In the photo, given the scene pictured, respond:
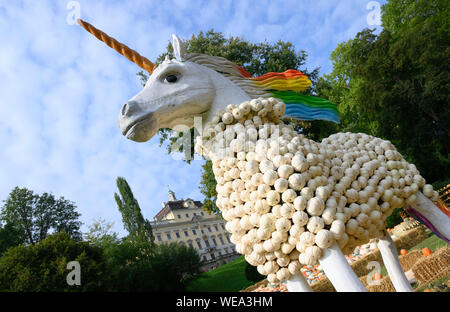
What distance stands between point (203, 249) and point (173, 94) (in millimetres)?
48336

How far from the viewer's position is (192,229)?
48.4 meters

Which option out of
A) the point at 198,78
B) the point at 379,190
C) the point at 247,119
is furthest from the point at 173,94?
the point at 379,190

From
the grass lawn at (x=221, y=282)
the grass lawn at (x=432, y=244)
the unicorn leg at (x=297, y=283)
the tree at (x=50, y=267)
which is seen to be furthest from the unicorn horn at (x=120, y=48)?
the grass lawn at (x=221, y=282)

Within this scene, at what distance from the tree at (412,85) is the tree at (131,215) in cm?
1902

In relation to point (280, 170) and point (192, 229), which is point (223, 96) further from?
Answer: point (192, 229)

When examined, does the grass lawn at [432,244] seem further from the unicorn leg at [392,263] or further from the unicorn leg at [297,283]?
the unicorn leg at [297,283]

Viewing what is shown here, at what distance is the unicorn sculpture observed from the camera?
1.93m

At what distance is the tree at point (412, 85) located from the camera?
44.4 feet

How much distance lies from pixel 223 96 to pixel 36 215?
94.0ft

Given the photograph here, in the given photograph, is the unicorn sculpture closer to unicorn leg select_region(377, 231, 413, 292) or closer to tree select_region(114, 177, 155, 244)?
unicorn leg select_region(377, 231, 413, 292)

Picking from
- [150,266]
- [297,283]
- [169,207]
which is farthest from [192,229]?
[297,283]

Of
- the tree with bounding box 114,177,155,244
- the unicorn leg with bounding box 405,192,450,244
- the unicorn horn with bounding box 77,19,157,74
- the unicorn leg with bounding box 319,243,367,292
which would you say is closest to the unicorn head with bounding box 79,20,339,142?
the unicorn horn with bounding box 77,19,157,74

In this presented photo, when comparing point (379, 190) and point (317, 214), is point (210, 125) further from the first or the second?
point (379, 190)

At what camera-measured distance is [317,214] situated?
6.29 ft
